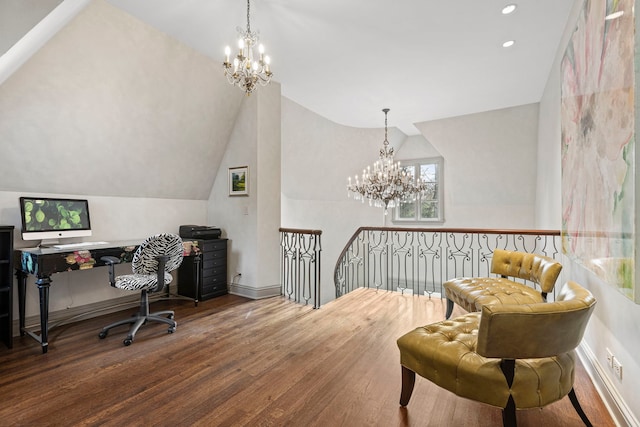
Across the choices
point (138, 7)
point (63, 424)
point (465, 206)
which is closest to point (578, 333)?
point (63, 424)

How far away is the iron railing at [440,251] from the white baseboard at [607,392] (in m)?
1.47

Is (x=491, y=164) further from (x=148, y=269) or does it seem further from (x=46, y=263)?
(x=46, y=263)

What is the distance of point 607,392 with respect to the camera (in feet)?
6.37

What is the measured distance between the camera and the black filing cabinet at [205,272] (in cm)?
426

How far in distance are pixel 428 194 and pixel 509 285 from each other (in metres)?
4.67

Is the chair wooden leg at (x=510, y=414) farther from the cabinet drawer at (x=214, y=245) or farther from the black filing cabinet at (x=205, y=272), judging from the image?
the cabinet drawer at (x=214, y=245)

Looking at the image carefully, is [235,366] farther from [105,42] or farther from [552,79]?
[552,79]

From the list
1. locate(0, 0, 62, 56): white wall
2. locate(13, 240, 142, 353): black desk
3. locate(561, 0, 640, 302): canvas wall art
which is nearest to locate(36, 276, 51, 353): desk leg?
locate(13, 240, 142, 353): black desk

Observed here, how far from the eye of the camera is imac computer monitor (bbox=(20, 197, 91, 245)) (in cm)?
302

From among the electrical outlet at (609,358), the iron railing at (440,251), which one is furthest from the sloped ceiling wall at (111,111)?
the electrical outlet at (609,358)

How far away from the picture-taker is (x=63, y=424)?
1.80 m

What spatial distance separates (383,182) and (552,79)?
2597mm

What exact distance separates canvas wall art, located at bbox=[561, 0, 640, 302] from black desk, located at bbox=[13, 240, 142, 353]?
4.05 metres

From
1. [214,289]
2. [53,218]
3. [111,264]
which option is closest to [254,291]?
[214,289]
